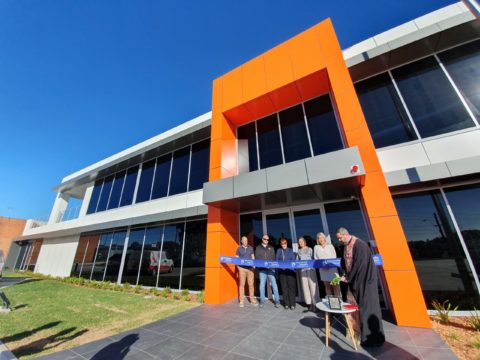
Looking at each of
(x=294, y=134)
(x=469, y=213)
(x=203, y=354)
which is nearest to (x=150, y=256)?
(x=203, y=354)

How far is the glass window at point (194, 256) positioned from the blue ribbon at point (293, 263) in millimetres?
2206

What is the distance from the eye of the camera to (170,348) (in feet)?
11.7

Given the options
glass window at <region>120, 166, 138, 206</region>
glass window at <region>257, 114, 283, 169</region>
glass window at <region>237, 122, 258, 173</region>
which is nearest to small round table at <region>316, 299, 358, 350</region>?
glass window at <region>257, 114, 283, 169</region>

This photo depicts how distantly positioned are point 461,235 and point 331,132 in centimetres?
413

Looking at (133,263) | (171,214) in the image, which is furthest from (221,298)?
(133,263)

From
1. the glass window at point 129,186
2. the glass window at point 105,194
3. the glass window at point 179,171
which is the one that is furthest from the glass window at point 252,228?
the glass window at point 105,194

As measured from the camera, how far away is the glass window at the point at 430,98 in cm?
532

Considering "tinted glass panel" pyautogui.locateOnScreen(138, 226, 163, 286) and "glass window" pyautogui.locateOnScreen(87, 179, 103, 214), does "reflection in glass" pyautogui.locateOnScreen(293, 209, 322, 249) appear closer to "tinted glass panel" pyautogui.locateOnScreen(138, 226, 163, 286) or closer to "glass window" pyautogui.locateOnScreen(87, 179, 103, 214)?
"tinted glass panel" pyautogui.locateOnScreen(138, 226, 163, 286)

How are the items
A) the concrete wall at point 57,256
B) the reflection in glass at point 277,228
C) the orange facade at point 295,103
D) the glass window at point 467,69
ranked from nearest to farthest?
the orange facade at point 295,103 < the glass window at point 467,69 < the reflection in glass at point 277,228 < the concrete wall at point 57,256

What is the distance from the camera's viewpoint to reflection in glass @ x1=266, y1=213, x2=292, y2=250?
22.9ft

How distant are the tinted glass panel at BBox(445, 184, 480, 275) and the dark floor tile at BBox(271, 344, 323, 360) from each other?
4236mm

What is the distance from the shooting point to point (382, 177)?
4922 mm

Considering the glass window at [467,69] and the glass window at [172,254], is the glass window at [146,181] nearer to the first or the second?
the glass window at [172,254]

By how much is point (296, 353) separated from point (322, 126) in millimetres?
6343
